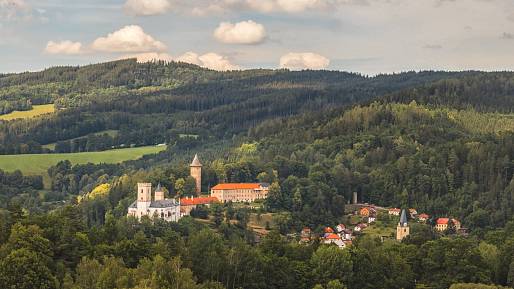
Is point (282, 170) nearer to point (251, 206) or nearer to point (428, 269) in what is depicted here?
point (251, 206)

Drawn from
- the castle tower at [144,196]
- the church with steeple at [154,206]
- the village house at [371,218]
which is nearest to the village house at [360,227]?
the village house at [371,218]

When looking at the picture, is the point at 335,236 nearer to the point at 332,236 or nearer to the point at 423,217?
the point at 332,236

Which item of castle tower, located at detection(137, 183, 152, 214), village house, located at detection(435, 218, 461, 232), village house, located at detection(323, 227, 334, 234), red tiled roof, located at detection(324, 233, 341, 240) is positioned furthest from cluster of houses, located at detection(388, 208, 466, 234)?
castle tower, located at detection(137, 183, 152, 214)

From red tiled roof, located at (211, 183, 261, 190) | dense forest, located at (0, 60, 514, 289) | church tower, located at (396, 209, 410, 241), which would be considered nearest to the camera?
dense forest, located at (0, 60, 514, 289)

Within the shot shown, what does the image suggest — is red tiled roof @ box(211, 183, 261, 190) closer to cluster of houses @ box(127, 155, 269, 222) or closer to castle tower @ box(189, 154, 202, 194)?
cluster of houses @ box(127, 155, 269, 222)

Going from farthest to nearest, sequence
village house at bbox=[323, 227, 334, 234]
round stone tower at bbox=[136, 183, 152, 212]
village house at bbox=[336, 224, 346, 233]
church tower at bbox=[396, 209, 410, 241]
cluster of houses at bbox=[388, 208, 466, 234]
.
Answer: cluster of houses at bbox=[388, 208, 466, 234] < village house at bbox=[336, 224, 346, 233] < village house at bbox=[323, 227, 334, 234] < church tower at bbox=[396, 209, 410, 241] < round stone tower at bbox=[136, 183, 152, 212]

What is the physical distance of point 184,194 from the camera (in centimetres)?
13888

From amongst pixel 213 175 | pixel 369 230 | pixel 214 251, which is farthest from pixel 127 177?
pixel 214 251

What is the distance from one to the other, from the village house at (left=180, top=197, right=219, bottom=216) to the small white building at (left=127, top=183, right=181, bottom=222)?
5.88ft

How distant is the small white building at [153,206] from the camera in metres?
121

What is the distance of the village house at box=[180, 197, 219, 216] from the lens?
128 m

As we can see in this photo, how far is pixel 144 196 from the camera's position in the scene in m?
125

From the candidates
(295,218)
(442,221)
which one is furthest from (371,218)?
(295,218)

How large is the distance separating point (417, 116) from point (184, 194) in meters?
77.1
